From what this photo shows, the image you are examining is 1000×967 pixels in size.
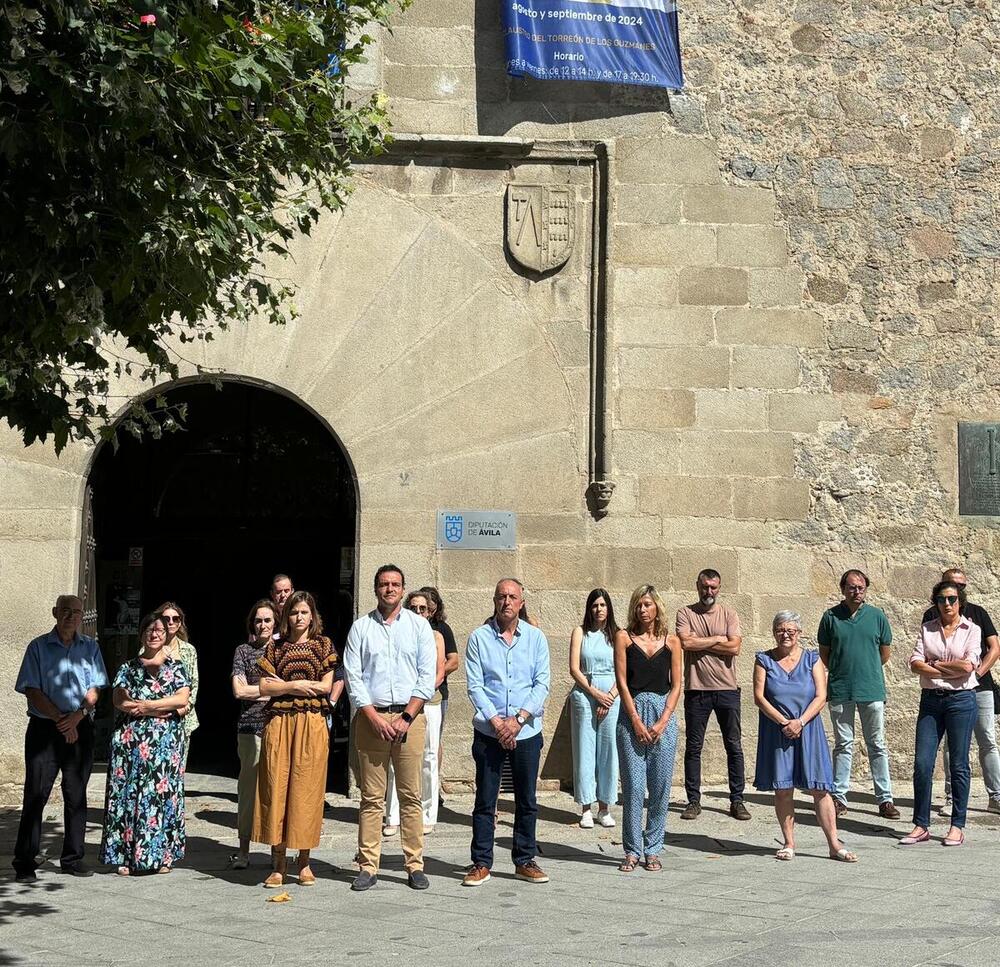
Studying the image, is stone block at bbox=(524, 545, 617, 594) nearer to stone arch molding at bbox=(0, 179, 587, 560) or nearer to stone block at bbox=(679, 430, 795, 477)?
stone arch molding at bbox=(0, 179, 587, 560)

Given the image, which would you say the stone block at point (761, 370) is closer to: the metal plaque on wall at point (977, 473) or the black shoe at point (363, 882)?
the metal plaque on wall at point (977, 473)

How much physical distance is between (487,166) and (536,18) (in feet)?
3.86

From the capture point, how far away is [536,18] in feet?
33.6

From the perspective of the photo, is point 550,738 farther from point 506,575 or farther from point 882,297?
point 882,297

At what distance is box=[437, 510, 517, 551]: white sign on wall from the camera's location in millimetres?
10109

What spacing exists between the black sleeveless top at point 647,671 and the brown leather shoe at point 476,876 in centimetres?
135

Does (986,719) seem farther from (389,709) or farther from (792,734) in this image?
(389,709)

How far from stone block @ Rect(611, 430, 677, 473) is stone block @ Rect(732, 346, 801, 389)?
733 mm

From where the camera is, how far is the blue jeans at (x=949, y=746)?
8.36 metres

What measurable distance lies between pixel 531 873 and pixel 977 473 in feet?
17.4

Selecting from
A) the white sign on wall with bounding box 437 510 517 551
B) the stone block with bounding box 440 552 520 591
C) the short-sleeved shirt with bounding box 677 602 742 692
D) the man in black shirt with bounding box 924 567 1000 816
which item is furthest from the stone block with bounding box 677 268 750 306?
the man in black shirt with bounding box 924 567 1000 816

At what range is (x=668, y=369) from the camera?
408 inches

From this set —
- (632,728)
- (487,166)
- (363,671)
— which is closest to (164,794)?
(363,671)

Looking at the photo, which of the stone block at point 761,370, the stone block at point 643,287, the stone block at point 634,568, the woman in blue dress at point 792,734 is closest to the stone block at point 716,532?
the stone block at point 634,568
